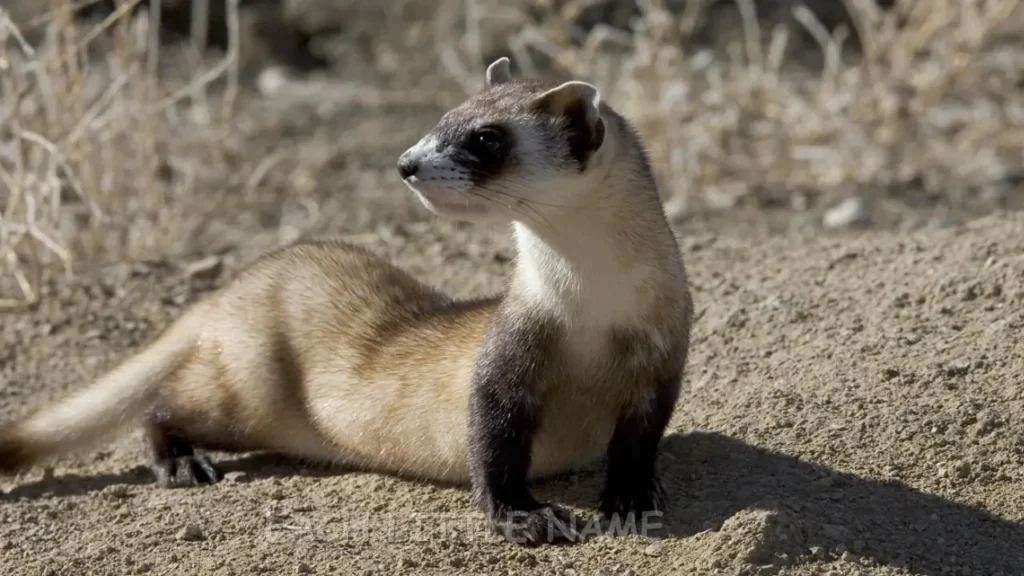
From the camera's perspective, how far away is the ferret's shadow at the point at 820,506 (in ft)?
9.25

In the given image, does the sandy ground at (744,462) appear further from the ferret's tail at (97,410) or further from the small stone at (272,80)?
the small stone at (272,80)

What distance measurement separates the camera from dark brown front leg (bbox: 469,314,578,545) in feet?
9.95

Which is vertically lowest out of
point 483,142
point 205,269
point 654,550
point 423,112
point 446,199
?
point 654,550

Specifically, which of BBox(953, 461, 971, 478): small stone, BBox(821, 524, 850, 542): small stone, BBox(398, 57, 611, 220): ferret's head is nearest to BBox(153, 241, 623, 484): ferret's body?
BBox(398, 57, 611, 220): ferret's head

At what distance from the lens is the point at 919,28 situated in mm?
6805

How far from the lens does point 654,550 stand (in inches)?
113

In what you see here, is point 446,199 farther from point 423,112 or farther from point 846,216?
point 423,112

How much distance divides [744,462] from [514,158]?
893 millimetres

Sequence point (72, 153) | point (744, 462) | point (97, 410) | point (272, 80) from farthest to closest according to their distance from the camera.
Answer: point (272, 80), point (72, 153), point (97, 410), point (744, 462)

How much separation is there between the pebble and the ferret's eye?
334 cm

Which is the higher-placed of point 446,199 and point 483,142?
point 483,142

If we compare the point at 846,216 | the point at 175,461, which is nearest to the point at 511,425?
the point at 175,461

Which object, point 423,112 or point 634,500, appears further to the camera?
point 423,112

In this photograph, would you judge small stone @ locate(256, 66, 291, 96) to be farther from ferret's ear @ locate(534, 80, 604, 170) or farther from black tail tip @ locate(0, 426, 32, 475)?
ferret's ear @ locate(534, 80, 604, 170)
